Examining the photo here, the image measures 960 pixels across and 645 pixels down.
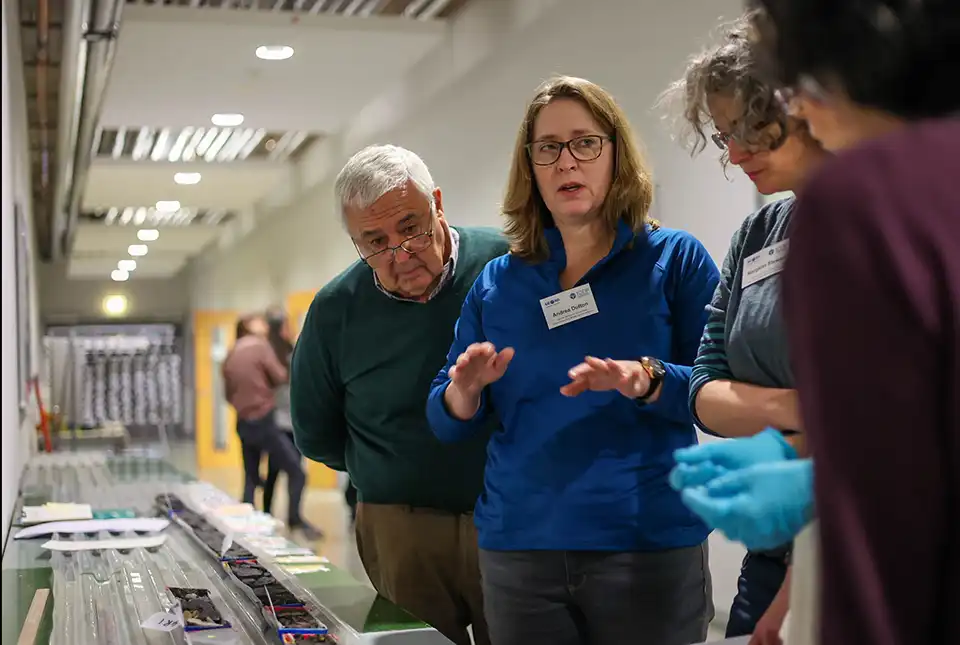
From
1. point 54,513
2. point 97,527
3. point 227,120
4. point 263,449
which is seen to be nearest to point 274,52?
point 227,120

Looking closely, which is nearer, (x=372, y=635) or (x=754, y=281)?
(x=754, y=281)

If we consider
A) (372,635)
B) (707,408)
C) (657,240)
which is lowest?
(372,635)

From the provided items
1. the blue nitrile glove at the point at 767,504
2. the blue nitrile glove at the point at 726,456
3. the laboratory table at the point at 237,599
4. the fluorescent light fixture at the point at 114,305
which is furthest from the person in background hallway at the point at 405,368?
the fluorescent light fixture at the point at 114,305

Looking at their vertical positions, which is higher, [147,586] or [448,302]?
[448,302]

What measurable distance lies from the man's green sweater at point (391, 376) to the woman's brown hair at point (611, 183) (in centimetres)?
43

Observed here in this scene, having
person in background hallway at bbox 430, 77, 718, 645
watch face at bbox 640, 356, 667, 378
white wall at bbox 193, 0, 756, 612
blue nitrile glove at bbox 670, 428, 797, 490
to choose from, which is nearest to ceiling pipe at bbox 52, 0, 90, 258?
white wall at bbox 193, 0, 756, 612

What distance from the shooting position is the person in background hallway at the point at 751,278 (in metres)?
1.27

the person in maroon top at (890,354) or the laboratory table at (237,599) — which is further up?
the person in maroon top at (890,354)

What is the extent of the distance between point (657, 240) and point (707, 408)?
1.81 feet

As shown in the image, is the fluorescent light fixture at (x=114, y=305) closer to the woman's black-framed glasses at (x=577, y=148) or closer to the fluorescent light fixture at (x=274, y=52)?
the fluorescent light fixture at (x=274, y=52)

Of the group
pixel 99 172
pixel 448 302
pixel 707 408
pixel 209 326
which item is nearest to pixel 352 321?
pixel 448 302

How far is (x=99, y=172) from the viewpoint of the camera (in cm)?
1032

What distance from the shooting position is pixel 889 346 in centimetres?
59

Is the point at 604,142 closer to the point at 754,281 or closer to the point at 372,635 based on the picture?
the point at 754,281
